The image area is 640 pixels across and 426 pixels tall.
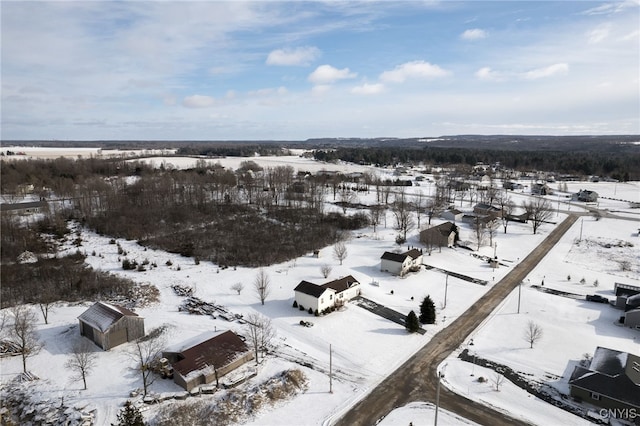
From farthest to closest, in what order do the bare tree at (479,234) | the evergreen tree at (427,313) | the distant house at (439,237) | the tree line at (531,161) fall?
the tree line at (531,161)
the bare tree at (479,234)
the distant house at (439,237)
the evergreen tree at (427,313)

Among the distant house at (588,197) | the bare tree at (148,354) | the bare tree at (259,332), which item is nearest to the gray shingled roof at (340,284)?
the bare tree at (259,332)


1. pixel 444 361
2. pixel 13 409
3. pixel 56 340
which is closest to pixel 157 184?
pixel 56 340

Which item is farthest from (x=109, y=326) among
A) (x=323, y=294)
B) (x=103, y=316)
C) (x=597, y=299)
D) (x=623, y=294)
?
(x=623, y=294)

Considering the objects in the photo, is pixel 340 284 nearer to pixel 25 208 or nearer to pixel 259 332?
pixel 259 332

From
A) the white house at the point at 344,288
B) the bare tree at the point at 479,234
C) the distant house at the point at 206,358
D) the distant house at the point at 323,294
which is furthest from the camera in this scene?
the bare tree at the point at 479,234

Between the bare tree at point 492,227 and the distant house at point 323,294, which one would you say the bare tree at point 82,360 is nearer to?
the distant house at point 323,294

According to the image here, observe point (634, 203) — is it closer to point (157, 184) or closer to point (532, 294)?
point (532, 294)
